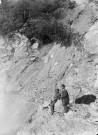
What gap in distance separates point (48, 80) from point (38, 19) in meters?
4.91

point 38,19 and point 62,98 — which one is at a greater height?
point 38,19

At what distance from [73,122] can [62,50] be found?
5.61 meters

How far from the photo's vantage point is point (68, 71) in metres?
15.0

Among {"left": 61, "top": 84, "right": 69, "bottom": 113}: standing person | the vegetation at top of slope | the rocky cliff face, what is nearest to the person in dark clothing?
{"left": 61, "top": 84, "right": 69, "bottom": 113}: standing person

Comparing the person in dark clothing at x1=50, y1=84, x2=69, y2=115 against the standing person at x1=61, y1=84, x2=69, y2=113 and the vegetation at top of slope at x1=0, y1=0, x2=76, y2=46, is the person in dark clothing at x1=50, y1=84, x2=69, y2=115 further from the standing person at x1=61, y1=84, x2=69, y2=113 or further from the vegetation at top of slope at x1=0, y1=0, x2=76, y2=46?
the vegetation at top of slope at x1=0, y1=0, x2=76, y2=46

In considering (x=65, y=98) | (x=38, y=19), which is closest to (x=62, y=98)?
(x=65, y=98)

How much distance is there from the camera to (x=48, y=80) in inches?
617

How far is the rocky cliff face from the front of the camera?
41.5ft

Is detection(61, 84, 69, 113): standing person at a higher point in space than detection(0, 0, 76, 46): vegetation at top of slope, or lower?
lower

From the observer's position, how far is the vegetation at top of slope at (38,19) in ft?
58.4

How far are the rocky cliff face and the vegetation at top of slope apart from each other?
1.99ft

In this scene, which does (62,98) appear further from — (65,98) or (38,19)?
(38,19)

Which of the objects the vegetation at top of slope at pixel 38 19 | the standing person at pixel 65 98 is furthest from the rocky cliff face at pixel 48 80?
the vegetation at top of slope at pixel 38 19

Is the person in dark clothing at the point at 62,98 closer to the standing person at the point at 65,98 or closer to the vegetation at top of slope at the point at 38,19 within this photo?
the standing person at the point at 65,98
